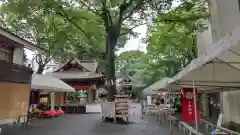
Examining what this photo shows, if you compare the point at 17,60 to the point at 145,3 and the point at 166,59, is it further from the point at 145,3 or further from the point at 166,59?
the point at 166,59

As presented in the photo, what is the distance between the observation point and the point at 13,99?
36.2 feet

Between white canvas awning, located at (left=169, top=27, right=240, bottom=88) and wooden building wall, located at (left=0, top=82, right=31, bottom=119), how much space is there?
19.9ft

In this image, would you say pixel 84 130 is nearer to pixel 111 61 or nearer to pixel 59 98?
pixel 111 61

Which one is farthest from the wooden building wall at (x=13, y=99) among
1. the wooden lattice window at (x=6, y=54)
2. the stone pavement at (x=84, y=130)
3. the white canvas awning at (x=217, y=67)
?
the white canvas awning at (x=217, y=67)

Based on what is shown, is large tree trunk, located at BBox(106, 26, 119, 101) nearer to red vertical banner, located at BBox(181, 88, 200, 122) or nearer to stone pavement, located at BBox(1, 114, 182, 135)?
stone pavement, located at BBox(1, 114, 182, 135)

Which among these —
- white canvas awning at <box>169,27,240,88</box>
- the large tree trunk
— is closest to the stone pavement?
the large tree trunk

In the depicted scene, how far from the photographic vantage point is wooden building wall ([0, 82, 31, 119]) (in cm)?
1016

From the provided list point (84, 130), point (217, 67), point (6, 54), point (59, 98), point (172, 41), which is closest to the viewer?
point (217, 67)

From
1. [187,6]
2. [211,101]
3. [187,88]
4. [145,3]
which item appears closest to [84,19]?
[145,3]

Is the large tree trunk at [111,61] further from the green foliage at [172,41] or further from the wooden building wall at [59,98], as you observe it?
the wooden building wall at [59,98]

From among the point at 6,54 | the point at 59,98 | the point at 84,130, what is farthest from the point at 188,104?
the point at 59,98

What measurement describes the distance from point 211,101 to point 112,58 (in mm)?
7552

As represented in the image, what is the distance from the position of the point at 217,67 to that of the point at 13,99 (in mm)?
7817

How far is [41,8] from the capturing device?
1725 centimetres
